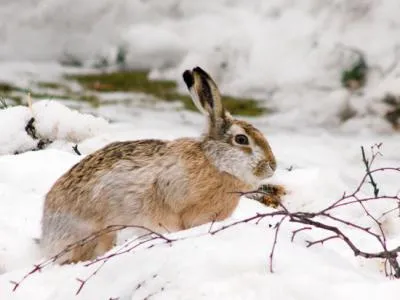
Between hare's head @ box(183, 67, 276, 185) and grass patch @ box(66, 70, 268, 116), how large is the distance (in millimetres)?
4075

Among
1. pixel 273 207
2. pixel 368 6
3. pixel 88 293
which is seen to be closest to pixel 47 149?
pixel 273 207

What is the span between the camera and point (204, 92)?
176 inches

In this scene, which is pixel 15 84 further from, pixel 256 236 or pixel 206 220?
pixel 256 236

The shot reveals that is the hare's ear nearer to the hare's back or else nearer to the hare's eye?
the hare's eye

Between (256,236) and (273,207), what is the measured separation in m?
1.86

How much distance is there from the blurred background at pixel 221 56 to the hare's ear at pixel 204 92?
137 inches

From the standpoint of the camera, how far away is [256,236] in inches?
130

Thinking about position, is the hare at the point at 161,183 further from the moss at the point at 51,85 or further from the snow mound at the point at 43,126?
the moss at the point at 51,85

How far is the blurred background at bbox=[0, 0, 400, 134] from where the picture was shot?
28.0ft

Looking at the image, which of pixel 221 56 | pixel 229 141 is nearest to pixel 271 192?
pixel 229 141

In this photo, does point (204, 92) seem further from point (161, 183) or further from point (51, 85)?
point (51, 85)

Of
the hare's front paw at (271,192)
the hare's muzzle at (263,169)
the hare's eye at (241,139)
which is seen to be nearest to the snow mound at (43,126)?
the hare's front paw at (271,192)

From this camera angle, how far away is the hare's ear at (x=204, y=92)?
4.36 metres

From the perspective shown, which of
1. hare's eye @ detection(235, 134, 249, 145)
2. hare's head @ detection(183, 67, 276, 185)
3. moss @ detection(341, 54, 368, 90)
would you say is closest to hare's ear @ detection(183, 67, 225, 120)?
hare's head @ detection(183, 67, 276, 185)
